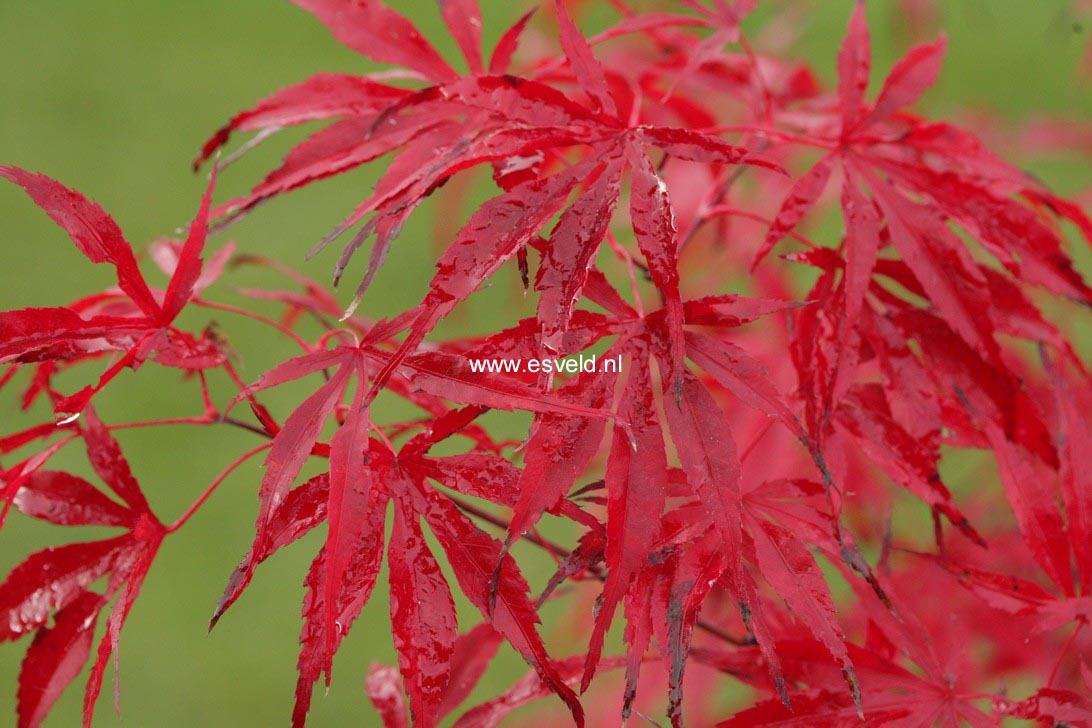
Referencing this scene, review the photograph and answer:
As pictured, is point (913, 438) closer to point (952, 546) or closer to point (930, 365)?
point (930, 365)

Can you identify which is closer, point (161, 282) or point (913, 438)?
point (913, 438)

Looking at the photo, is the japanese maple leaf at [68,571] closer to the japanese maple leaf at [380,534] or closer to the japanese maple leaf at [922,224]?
the japanese maple leaf at [380,534]

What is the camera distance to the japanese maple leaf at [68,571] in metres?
0.60

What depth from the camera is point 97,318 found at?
1.86 ft

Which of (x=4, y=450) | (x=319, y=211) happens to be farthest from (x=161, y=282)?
(x=4, y=450)

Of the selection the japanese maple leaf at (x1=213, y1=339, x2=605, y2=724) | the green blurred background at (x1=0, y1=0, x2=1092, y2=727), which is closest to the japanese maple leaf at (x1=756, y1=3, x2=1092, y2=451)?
the japanese maple leaf at (x1=213, y1=339, x2=605, y2=724)

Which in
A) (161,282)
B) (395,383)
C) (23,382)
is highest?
(161,282)

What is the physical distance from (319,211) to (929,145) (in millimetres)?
1899

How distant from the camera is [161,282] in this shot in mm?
2236

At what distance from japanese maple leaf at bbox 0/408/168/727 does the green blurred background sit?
87cm

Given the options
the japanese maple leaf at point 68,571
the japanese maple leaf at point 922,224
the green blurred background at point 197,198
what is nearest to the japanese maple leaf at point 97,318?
the japanese maple leaf at point 68,571

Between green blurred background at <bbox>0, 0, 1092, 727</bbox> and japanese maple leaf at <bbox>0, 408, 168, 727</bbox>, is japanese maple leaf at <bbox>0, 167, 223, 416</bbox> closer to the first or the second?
japanese maple leaf at <bbox>0, 408, 168, 727</bbox>

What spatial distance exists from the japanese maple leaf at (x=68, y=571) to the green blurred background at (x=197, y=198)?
87 centimetres

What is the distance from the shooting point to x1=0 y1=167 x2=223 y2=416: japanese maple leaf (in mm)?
534
